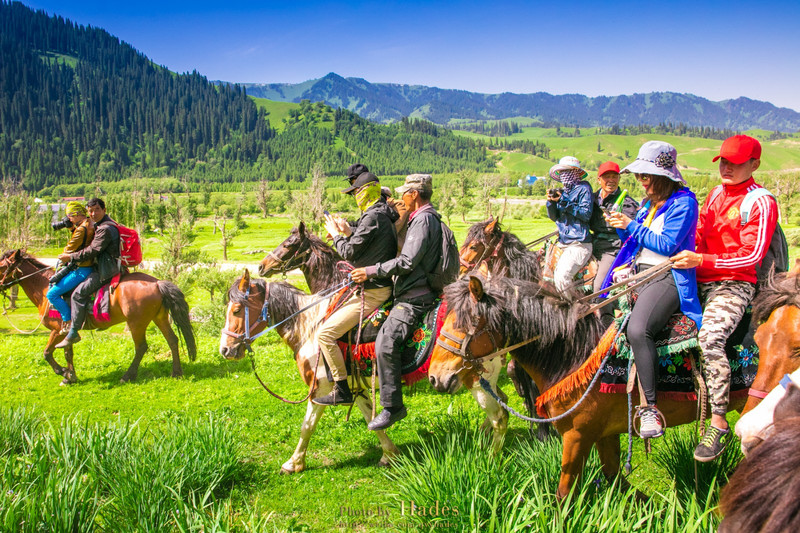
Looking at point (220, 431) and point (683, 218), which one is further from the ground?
point (683, 218)

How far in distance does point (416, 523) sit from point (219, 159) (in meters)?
183

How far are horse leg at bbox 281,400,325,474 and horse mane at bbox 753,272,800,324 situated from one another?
184 inches

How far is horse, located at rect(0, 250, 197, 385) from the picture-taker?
1032 cm

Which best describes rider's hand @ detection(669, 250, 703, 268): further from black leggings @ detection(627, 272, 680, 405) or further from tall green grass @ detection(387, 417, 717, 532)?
tall green grass @ detection(387, 417, 717, 532)

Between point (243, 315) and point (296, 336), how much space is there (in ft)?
2.49

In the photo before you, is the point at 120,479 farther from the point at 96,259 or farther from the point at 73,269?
the point at 73,269

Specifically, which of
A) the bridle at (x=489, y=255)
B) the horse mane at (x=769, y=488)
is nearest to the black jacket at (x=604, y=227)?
the bridle at (x=489, y=255)

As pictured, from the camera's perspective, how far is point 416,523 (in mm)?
4285

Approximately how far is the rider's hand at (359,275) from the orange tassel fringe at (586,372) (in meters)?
2.18

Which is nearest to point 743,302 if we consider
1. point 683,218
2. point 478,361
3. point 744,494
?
point 683,218

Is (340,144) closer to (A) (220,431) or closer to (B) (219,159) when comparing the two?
(B) (219,159)

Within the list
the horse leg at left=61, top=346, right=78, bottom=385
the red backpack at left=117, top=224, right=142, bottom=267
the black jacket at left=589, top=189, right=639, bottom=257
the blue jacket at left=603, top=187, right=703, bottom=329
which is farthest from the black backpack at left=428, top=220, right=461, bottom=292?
the horse leg at left=61, top=346, right=78, bottom=385

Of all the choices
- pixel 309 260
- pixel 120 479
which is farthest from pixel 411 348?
pixel 120 479

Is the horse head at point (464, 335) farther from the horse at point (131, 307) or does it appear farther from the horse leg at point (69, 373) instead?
the horse leg at point (69, 373)
